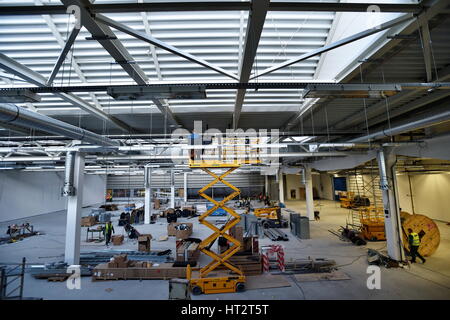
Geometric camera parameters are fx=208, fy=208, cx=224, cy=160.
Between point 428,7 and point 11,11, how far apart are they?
226 inches

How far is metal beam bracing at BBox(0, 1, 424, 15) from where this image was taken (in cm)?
276

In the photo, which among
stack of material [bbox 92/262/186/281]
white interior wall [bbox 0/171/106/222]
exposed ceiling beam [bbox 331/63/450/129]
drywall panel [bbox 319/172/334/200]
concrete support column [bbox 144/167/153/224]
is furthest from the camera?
drywall panel [bbox 319/172/334/200]

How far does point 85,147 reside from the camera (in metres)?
8.10

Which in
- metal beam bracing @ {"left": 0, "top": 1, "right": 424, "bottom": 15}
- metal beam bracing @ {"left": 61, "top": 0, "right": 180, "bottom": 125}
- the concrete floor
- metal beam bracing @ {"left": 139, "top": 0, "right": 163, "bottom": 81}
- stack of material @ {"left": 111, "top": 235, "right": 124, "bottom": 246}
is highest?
metal beam bracing @ {"left": 139, "top": 0, "right": 163, "bottom": 81}

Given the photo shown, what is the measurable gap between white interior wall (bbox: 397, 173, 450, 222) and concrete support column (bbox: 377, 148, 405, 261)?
9747 millimetres

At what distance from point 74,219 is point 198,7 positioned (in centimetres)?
905

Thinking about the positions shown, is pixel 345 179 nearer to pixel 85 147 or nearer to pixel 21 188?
pixel 85 147

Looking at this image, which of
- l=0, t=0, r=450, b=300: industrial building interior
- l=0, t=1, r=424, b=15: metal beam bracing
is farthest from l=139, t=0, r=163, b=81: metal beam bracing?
l=0, t=1, r=424, b=15: metal beam bracing

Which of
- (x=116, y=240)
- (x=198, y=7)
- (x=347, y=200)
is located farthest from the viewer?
(x=347, y=200)

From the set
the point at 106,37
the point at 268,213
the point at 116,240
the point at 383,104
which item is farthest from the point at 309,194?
the point at 106,37

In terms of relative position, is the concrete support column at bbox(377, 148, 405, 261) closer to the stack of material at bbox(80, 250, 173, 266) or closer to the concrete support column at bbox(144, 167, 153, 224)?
the stack of material at bbox(80, 250, 173, 266)

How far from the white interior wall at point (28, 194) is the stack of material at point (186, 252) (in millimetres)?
19894

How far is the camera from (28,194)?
69.0 ft

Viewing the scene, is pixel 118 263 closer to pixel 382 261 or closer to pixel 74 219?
pixel 74 219
